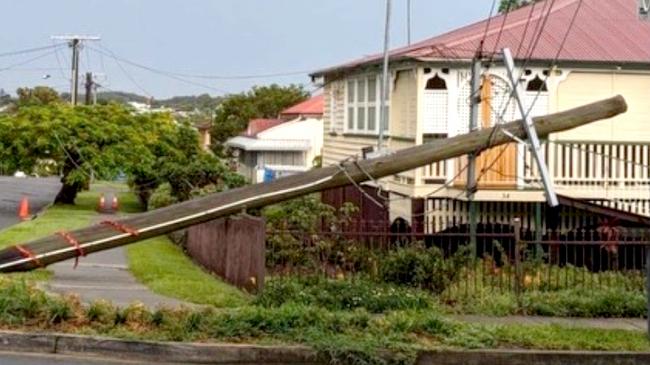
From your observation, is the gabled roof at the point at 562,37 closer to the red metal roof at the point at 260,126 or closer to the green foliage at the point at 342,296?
the green foliage at the point at 342,296

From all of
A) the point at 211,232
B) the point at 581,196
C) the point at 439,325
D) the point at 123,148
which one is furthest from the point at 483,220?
the point at 123,148

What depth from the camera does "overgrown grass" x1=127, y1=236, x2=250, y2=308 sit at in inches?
607

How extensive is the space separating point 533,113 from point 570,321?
8210 mm

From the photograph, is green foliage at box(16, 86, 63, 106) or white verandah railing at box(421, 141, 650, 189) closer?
white verandah railing at box(421, 141, 650, 189)

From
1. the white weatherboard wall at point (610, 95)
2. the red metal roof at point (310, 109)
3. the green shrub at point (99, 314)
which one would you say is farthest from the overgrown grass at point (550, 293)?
the red metal roof at point (310, 109)

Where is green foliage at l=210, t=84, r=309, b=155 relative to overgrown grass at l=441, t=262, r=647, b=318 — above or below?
above

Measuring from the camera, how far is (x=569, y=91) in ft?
74.4

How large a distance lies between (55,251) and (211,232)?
919 cm

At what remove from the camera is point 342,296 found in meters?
14.2

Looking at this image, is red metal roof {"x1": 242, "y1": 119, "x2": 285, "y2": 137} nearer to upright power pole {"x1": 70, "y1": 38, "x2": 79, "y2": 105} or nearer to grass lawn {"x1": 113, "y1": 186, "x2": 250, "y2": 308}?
upright power pole {"x1": 70, "y1": 38, "x2": 79, "y2": 105}

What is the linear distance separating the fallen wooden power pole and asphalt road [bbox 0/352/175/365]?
842 millimetres

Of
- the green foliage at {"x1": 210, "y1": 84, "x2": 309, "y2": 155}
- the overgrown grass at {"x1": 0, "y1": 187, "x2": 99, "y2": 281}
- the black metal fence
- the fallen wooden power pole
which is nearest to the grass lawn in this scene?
the black metal fence

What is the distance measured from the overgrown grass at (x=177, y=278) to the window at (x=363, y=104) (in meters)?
5.20

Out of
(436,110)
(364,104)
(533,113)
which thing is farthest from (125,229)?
(364,104)
